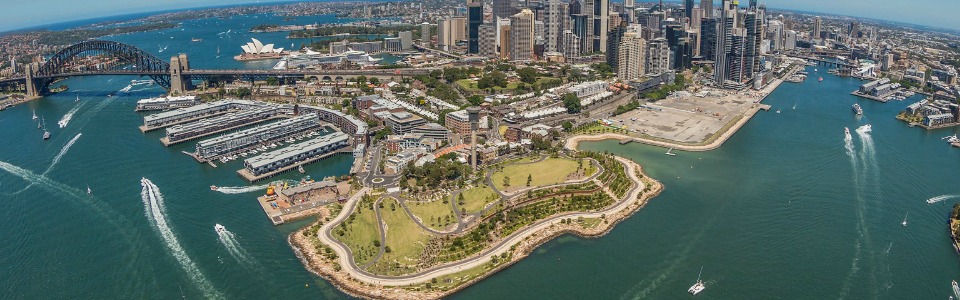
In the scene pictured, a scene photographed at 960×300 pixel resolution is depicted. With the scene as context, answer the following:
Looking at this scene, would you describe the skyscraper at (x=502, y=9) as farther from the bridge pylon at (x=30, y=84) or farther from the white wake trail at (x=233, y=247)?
the white wake trail at (x=233, y=247)

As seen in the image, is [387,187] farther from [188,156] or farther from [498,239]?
[188,156]

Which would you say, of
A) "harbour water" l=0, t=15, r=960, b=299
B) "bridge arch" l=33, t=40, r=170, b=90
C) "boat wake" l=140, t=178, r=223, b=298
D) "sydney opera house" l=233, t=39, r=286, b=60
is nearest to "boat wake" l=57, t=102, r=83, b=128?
"harbour water" l=0, t=15, r=960, b=299

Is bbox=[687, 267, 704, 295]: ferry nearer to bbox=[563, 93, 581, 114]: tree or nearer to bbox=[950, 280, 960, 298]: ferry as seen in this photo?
bbox=[950, 280, 960, 298]: ferry

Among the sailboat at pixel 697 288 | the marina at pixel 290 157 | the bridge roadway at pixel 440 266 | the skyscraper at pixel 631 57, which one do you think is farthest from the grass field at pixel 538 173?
the skyscraper at pixel 631 57

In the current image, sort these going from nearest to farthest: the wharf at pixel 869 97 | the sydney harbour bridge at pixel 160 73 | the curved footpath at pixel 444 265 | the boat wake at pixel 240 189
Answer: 1. the curved footpath at pixel 444 265
2. the boat wake at pixel 240 189
3. the wharf at pixel 869 97
4. the sydney harbour bridge at pixel 160 73

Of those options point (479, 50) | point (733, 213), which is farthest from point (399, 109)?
point (479, 50)

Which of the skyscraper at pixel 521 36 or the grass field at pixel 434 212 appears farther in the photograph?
the skyscraper at pixel 521 36
